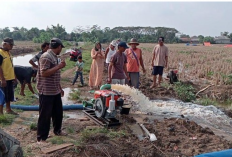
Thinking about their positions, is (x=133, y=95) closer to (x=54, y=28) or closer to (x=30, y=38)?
(x=54, y=28)

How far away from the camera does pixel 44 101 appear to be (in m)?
4.15

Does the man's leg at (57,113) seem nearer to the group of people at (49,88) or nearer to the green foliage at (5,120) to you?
the group of people at (49,88)

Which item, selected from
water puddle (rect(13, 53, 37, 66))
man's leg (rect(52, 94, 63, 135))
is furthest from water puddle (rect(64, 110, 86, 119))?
water puddle (rect(13, 53, 37, 66))

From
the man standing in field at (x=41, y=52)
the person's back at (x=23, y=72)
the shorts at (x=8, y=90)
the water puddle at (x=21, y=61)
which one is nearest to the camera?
the shorts at (x=8, y=90)

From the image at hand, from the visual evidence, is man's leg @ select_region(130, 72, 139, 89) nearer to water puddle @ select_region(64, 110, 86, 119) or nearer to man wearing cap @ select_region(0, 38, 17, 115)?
water puddle @ select_region(64, 110, 86, 119)

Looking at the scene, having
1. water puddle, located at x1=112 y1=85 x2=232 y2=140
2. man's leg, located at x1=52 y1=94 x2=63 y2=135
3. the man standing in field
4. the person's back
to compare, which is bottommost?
water puddle, located at x1=112 y1=85 x2=232 y2=140

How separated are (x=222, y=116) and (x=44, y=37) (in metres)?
47.2

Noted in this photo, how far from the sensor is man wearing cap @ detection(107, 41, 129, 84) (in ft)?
20.1

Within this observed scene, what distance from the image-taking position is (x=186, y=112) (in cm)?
646

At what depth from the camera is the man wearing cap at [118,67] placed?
6.12m

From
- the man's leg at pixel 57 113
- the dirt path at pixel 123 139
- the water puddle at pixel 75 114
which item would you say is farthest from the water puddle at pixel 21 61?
the man's leg at pixel 57 113

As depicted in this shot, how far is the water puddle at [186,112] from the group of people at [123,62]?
0.57m

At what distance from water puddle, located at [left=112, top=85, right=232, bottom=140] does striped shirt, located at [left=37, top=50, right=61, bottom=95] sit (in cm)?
197

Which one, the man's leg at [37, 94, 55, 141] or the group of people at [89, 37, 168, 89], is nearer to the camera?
the man's leg at [37, 94, 55, 141]
